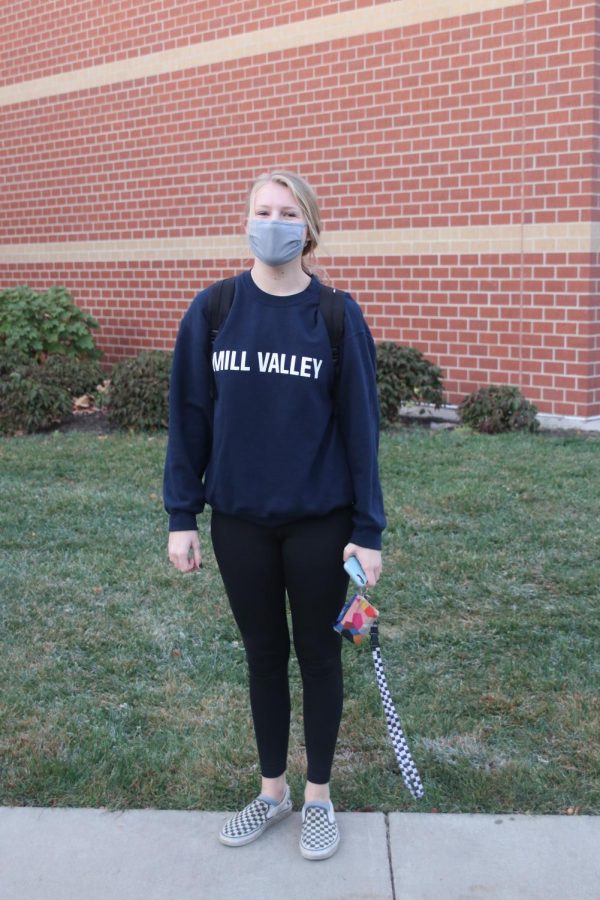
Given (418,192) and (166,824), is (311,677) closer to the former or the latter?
(166,824)

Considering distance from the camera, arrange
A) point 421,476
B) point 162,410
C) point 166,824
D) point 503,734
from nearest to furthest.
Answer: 1. point 166,824
2. point 503,734
3. point 421,476
4. point 162,410

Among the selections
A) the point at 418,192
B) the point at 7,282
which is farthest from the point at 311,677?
the point at 7,282

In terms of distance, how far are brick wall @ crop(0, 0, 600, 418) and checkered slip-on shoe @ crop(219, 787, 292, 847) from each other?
6.14 m

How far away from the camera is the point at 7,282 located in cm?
1411

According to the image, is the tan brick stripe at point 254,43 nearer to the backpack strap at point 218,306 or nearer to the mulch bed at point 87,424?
the mulch bed at point 87,424

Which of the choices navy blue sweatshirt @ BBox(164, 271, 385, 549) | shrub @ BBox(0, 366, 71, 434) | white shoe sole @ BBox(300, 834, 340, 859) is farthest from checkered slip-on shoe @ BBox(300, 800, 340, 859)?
shrub @ BBox(0, 366, 71, 434)

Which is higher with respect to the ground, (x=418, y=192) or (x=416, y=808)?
(x=418, y=192)

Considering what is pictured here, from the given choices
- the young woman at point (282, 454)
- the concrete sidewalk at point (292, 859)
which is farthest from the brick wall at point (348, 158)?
the young woman at point (282, 454)

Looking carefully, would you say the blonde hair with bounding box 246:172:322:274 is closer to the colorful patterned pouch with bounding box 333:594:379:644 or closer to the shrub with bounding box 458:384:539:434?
the colorful patterned pouch with bounding box 333:594:379:644

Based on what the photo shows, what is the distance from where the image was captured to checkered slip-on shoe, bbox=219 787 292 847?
10.9ft

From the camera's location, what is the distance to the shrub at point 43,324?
425 inches

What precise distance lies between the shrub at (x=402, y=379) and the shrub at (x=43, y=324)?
3658 millimetres

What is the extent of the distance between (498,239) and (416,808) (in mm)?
6567

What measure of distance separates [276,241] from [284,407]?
1.50 feet
